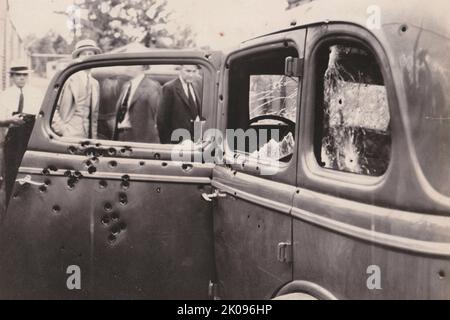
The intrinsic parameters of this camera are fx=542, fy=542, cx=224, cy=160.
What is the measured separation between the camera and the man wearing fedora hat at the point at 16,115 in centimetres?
360

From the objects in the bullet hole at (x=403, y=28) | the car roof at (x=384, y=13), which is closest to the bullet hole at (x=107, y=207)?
the car roof at (x=384, y=13)

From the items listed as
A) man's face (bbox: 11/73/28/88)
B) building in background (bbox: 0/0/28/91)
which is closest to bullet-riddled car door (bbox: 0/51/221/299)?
building in background (bbox: 0/0/28/91)

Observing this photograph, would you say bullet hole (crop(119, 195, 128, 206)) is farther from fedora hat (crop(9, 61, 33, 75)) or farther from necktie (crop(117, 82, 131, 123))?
fedora hat (crop(9, 61, 33, 75))

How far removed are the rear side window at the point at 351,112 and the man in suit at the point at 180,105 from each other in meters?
1.13

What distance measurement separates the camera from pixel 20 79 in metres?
4.20

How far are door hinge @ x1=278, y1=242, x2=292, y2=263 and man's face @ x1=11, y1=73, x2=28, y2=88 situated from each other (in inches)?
109

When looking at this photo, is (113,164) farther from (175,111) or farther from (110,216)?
(175,111)

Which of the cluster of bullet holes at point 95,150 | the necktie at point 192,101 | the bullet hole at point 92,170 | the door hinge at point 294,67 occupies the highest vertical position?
the door hinge at point 294,67

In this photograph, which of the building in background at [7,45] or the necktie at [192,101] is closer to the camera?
the necktie at [192,101]

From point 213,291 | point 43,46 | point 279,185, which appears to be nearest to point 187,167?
point 213,291

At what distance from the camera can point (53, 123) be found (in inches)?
132

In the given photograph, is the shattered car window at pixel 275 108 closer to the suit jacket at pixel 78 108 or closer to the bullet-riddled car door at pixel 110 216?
the bullet-riddled car door at pixel 110 216

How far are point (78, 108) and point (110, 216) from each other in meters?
0.71

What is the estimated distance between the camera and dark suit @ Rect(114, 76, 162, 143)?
3.24 metres
